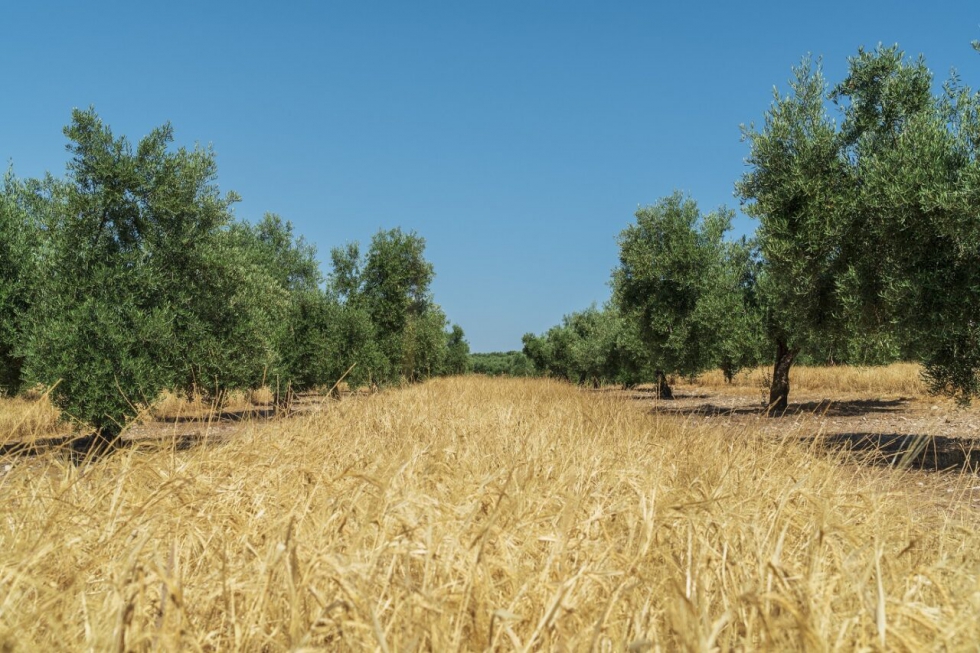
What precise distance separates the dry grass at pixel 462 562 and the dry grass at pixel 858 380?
28247 millimetres

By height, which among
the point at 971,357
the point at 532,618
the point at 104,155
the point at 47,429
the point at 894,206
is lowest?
the point at 47,429

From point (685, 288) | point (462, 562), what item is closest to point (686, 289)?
point (685, 288)

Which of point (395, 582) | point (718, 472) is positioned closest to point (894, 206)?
point (718, 472)

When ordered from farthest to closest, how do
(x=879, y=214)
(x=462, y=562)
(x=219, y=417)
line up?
(x=879, y=214), (x=219, y=417), (x=462, y=562)

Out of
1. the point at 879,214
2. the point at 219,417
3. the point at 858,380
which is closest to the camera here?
the point at 219,417

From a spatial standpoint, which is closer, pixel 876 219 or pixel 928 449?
pixel 876 219

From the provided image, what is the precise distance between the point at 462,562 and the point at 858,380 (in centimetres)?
3835

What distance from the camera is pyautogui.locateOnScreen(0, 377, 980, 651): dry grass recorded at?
2406 mm

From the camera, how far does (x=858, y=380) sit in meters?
34.8

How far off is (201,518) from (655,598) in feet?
9.36

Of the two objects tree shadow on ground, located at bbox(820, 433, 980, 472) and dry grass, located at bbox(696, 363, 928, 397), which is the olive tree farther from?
tree shadow on ground, located at bbox(820, 433, 980, 472)

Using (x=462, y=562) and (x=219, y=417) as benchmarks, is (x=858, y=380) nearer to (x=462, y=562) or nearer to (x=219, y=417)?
(x=219, y=417)

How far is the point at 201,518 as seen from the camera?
155 inches

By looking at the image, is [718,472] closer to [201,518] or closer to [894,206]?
[201,518]
